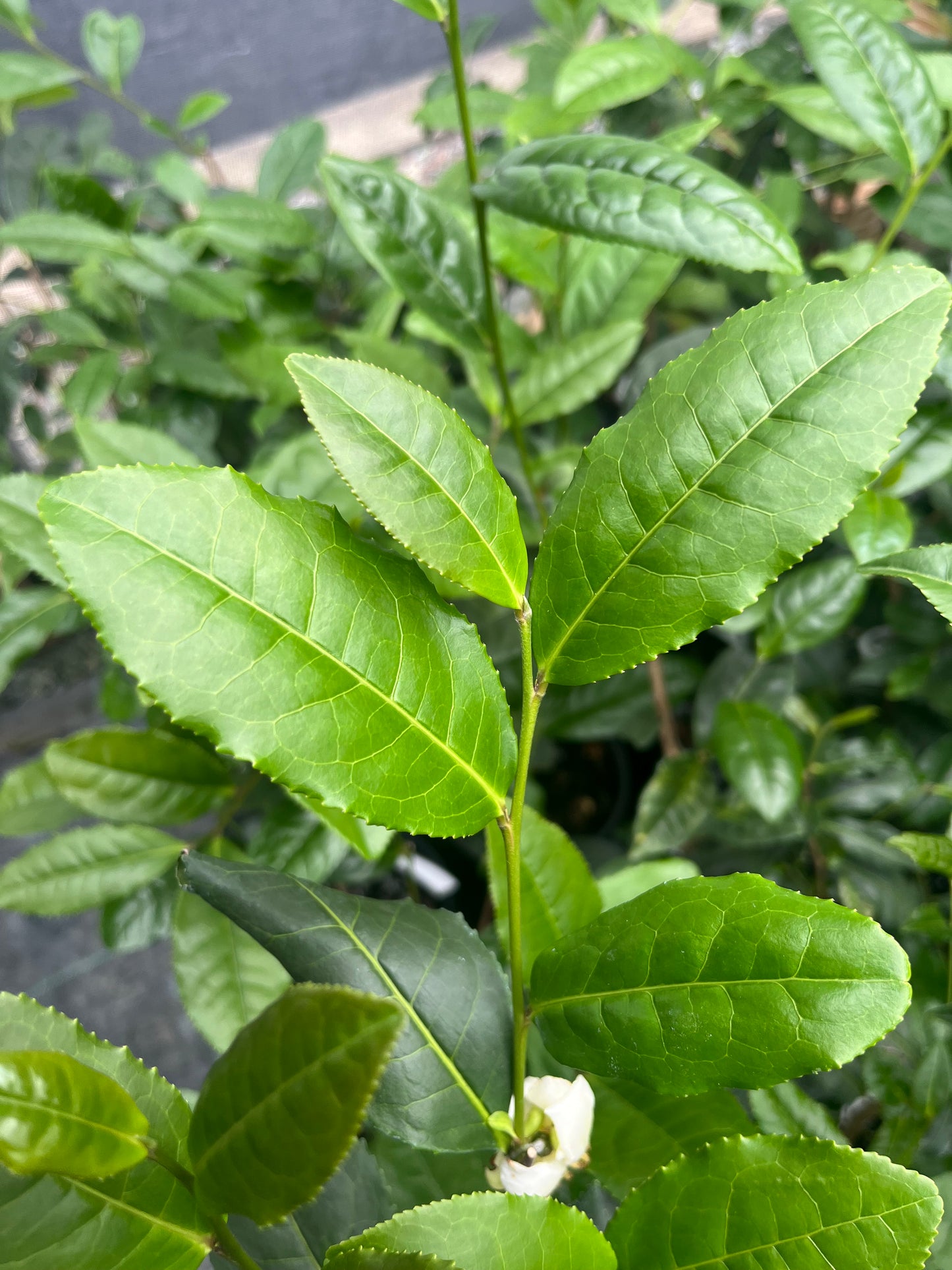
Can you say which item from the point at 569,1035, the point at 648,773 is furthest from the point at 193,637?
the point at 648,773

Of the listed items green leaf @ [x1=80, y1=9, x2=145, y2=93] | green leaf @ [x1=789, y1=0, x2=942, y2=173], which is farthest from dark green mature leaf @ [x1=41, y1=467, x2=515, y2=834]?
green leaf @ [x1=80, y1=9, x2=145, y2=93]

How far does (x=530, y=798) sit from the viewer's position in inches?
31.5

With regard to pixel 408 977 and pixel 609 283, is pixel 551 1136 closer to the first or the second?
pixel 408 977

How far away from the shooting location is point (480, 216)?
1.74 feet

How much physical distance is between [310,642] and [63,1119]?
0.15m

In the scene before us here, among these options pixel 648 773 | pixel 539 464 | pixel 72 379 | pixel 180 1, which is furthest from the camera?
pixel 180 1

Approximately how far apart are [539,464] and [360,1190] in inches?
20.1

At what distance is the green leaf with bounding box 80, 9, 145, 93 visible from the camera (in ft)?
3.03

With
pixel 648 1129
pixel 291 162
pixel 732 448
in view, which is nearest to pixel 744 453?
pixel 732 448

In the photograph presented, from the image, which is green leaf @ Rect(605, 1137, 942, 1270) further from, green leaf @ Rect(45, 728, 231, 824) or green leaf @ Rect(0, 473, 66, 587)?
green leaf @ Rect(0, 473, 66, 587)

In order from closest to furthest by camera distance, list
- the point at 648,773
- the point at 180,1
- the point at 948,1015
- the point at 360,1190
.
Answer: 1. the point at 360,1190
2. the point at 948,1015
3. the point at 648,773
4. the point at 180,1

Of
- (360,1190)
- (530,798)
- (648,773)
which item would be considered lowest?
(648,773)

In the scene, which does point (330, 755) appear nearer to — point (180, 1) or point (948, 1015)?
point (948, 1015)

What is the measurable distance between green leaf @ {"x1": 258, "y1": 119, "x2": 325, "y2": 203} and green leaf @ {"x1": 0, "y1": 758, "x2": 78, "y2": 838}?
620 millimetres
